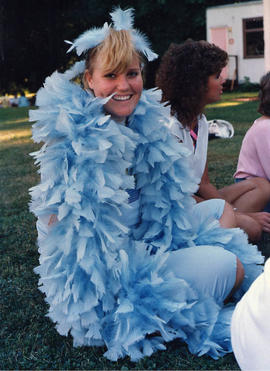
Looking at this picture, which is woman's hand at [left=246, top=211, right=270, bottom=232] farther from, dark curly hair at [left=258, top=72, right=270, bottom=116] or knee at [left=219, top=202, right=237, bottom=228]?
dark curly hair at [left=258, top=72, right=270, bottom=116]

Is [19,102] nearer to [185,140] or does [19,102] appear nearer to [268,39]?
[268,39]

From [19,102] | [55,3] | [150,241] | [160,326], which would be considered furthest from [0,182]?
[55,3]

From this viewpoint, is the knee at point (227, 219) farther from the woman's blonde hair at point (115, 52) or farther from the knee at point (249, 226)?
the woman's blonde hair at point (115, 52)

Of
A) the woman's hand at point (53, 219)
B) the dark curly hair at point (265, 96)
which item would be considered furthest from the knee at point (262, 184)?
the woman's hand at point (53, 219)

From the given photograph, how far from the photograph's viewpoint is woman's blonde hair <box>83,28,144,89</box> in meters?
2.14

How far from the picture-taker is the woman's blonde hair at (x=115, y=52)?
7.02 feet

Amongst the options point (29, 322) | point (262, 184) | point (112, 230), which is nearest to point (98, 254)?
point (112, 230)

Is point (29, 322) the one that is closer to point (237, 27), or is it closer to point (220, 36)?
point (237, 27)

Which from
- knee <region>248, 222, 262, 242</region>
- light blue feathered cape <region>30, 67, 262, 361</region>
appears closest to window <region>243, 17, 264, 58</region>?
knee <region>248, 222, 262, 242</region>

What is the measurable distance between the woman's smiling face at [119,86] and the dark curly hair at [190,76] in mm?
814

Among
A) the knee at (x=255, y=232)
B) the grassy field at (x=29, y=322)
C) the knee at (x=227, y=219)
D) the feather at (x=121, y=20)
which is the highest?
the feather at (x=121, y=20)

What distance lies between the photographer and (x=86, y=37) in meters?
2.17

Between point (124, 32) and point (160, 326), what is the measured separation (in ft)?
3.80

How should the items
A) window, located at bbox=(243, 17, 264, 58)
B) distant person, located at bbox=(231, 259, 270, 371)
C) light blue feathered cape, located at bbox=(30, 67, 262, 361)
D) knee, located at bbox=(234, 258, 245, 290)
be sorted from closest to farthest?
distant person, located at bbox=(231, 259, 270, 371)
light blue feathered cape, located at bbox=(30, 67, 262, 361)
knee, located at bbox=(234, 258, 245, 290)
window, located at bbox=(243, 17, 264, 58)
